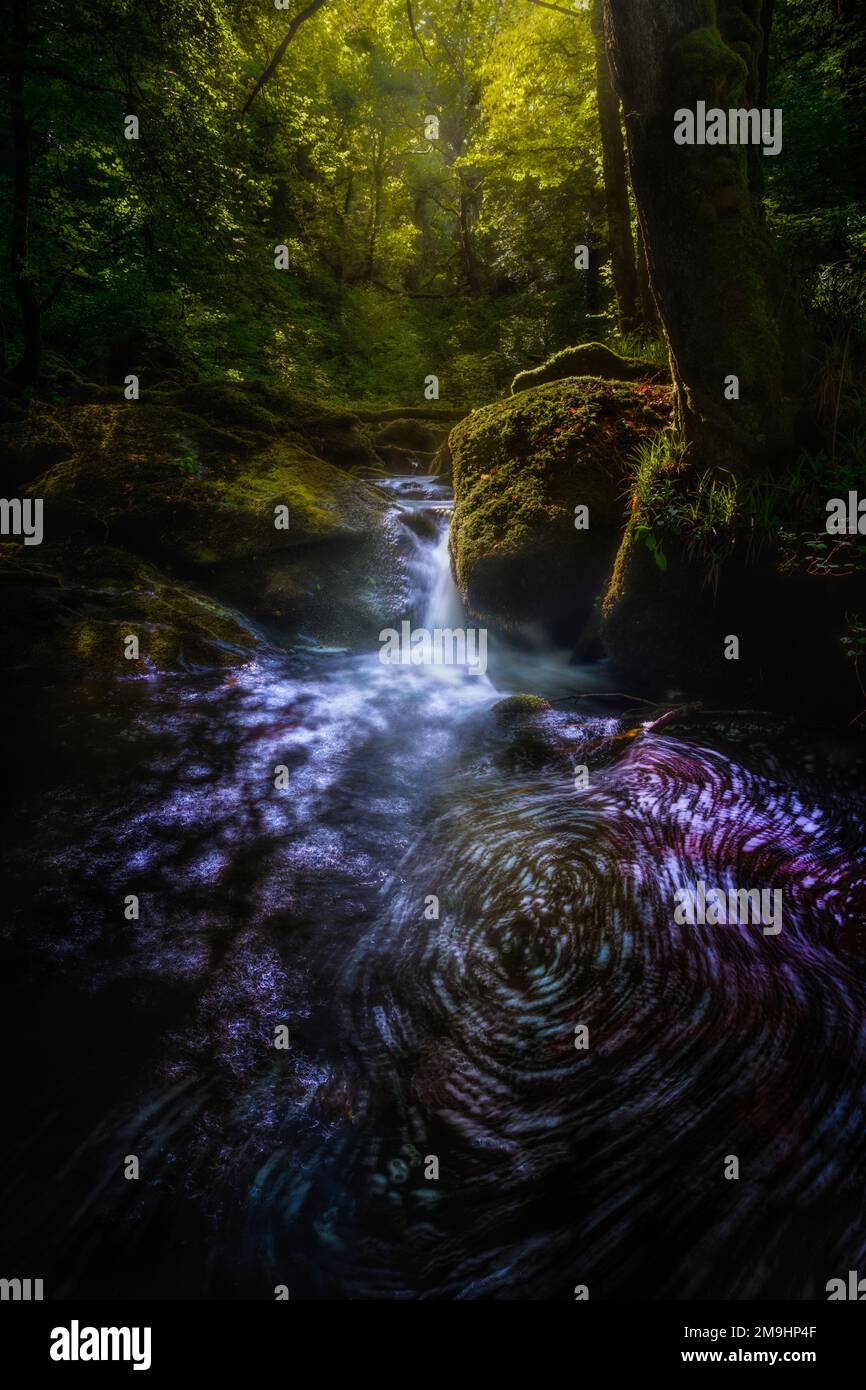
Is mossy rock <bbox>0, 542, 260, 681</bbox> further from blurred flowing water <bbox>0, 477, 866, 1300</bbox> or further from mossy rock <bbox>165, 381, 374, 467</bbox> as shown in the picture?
mossy rock <bbox>165, 381, 374, 467</bbox>

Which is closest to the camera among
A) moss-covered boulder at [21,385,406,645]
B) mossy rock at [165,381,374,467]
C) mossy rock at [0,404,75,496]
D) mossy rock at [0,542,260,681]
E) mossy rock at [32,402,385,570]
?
mossy rock at [0,542,260,681]

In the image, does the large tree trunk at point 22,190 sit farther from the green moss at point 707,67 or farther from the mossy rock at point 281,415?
the green moss at point 707,67

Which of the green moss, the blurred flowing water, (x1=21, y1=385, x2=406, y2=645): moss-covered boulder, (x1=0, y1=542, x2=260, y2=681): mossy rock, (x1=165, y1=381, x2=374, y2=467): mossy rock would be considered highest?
(x1=165, y1=381, x2=374, y2=467): mossy rock

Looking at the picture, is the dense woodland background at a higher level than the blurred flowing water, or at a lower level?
higher

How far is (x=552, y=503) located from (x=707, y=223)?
2.61 metres

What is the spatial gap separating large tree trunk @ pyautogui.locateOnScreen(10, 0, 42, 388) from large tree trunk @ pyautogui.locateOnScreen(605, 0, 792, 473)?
836 centimetres

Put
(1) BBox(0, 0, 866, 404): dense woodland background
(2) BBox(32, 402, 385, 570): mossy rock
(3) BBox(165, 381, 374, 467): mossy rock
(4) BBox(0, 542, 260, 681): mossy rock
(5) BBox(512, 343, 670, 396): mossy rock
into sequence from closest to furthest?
(4) BBox(0, 542, 260, 681): mossy rock, (5) BBox(512, 343, 670, 396): mossy rock, (1) BBox(0, 0, 866, 404): dense woodland background, (2) BBox(32, 402, 385, 570): mossy rock, (3) BBox(165, 381, 374, 467): mossy rock

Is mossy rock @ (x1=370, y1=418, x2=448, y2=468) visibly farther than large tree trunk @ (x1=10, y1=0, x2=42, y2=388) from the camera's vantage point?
Yes

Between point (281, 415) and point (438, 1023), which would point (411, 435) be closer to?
point (281, 415)

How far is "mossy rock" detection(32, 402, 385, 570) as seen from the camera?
8.46 meters

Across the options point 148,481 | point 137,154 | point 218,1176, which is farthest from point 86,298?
point 218,1176

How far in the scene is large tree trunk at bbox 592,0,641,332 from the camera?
10.9 m

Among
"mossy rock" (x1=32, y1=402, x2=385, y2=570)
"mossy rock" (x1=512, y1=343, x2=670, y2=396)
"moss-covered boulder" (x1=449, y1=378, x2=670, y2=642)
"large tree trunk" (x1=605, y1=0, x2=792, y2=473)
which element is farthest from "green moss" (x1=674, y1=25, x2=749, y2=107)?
"mossy rock" (x1=32, y1=402, x2=385, y2=570)

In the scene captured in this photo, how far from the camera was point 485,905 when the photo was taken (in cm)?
356
